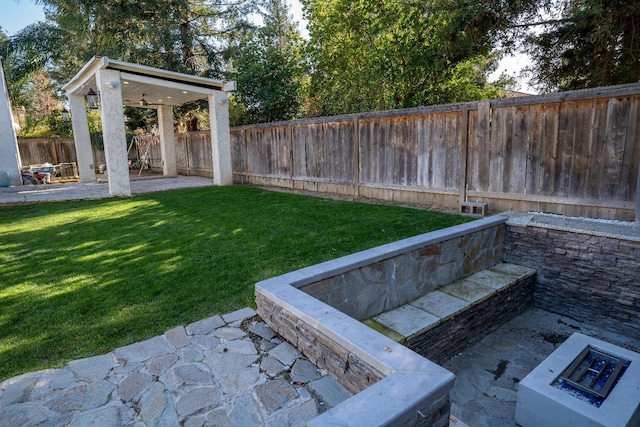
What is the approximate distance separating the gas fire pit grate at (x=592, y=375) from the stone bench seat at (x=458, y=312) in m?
0.93

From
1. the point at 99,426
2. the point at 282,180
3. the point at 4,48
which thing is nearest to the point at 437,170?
the point at 282,180

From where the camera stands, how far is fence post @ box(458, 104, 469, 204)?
5.79 meters

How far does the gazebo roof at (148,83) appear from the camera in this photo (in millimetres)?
8500

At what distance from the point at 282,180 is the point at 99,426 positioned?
7986 millimetres

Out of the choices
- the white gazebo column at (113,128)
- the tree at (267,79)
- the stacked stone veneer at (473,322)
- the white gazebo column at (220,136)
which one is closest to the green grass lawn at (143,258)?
the white gazebo column at (113,128)

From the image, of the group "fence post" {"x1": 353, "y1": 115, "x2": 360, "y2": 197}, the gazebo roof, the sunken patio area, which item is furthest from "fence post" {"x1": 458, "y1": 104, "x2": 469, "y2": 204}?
the gazebo roof

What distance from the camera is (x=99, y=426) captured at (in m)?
1.85

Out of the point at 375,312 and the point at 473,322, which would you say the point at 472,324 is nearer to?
the point at 473,322

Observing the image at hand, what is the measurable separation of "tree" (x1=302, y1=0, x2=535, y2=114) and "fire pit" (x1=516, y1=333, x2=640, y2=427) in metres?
6.00

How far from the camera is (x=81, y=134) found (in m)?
11.4

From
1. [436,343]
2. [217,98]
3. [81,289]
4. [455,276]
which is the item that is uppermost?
[217,98]

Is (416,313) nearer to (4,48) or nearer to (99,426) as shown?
(99,426)

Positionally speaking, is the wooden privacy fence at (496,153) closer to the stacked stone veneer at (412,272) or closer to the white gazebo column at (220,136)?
the stacked stone veneer at (412,272)

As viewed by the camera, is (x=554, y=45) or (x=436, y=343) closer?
(x=436, y=343)
